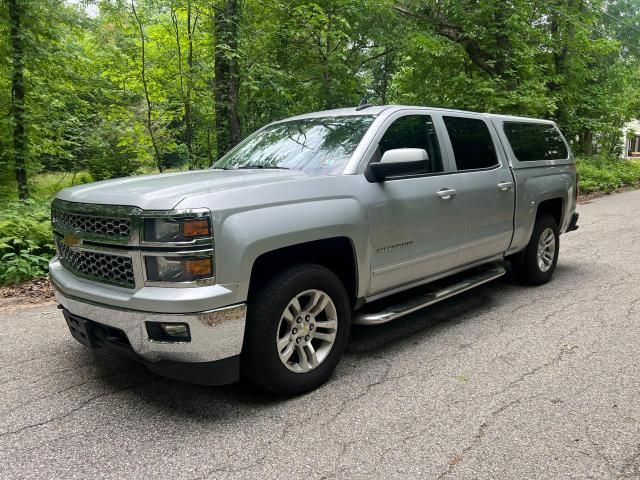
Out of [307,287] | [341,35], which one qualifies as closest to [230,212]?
[307,287]

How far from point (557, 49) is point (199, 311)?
18.2m

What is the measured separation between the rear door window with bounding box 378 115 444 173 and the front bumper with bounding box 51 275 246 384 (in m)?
1.80

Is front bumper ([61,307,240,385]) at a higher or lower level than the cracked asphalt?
higher

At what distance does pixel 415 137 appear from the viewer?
4.11m

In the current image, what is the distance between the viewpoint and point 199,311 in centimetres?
262

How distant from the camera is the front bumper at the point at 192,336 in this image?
A: 264 cm

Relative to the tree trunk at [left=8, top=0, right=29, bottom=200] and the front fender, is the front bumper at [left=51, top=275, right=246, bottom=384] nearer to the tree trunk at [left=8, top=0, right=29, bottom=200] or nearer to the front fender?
the front fender

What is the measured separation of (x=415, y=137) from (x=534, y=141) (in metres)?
2.27

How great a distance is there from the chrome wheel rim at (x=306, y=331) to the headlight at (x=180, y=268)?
60 cm

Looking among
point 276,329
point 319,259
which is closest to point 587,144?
point 319,259

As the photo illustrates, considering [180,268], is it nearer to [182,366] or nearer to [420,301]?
[182,366]

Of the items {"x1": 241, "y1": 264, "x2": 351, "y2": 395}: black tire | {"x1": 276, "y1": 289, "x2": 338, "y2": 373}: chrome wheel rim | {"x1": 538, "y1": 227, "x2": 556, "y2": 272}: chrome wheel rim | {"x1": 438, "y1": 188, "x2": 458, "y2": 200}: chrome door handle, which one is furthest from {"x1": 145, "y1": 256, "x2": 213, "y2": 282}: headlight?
{"x1": 538, "y1": 227, "x2": 556, "y2": 272}: chrome wheel rim

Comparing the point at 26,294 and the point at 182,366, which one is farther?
the point at 26,294

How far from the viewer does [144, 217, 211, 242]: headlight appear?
2607mm
